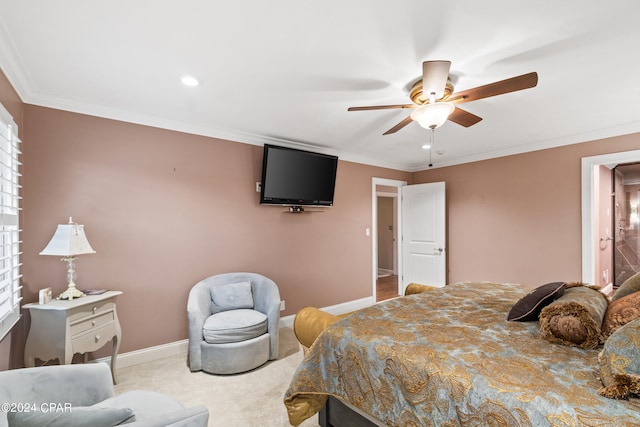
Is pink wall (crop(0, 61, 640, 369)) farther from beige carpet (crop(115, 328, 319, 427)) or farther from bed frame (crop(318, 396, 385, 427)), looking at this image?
bed frame (crop(318, 396, 385, 427))

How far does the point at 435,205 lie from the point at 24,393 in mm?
4835

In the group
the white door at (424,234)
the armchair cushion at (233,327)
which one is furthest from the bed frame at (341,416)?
the white door at (424,234)

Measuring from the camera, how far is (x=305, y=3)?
4.56 feet

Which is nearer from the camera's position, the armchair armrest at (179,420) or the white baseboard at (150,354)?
the armchair armrest at (179,420)

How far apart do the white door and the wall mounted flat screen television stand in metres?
1.79

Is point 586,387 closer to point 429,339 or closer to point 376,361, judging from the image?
point 429,339

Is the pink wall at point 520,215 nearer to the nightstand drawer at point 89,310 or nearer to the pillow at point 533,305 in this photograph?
the pillow at point 533,305

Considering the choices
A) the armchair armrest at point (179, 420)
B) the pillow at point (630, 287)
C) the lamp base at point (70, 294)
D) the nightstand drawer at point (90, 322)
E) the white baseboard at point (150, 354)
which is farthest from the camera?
the white baseboard at point (150, 354)

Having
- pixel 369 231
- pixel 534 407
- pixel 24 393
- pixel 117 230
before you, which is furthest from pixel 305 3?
pixel 369 231

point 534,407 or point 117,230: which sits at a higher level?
point 117,230

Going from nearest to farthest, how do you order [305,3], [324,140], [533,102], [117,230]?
1. [305,3]
2. [533,102]
3. [117,230]
4. [324,140]

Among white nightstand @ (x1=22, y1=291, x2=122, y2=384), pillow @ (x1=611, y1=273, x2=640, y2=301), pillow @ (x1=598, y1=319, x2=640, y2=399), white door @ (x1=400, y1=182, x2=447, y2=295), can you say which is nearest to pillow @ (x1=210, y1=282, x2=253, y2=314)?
white nightstand @ (x1=22, y1=291, x2=122, y2=384)

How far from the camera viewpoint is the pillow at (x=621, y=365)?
1.02 meters

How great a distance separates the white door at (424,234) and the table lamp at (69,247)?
176 inches
